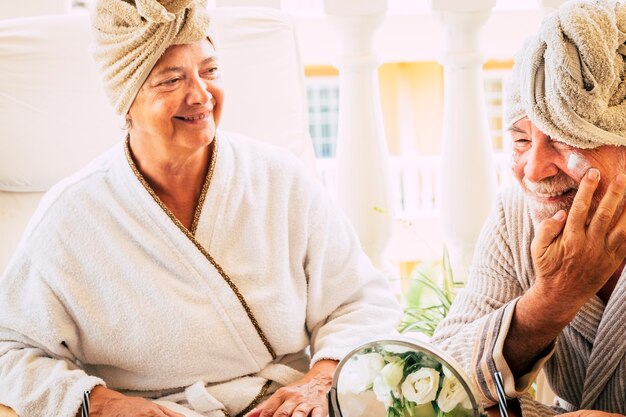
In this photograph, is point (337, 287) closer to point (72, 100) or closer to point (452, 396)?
point (452, 396)

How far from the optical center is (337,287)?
180 cm

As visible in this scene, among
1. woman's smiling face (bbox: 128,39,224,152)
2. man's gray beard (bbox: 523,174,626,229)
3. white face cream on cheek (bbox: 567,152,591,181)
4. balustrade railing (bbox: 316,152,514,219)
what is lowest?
balustrade railing (bbox: 316,152,514,219)

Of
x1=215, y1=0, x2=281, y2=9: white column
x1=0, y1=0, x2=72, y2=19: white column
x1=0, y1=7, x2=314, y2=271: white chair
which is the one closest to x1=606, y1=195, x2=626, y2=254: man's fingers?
x1=0, y1=7, x2=314, y2=271: white chair

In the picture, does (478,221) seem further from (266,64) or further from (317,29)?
(317,29)

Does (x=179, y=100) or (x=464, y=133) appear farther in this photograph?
(x=464, y=133)

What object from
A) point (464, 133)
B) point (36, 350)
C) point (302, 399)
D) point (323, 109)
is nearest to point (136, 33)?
point (36, 350)

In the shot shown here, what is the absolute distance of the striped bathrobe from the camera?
1462 millimetres

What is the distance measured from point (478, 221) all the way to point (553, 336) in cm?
84

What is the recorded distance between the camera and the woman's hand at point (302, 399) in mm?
1577

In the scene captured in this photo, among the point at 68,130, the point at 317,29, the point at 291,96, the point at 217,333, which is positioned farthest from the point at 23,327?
the point at 317,29

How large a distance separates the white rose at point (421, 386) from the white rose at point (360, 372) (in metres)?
0.04

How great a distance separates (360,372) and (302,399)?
422mm

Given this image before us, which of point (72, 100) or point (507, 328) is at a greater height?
point (72, 100)

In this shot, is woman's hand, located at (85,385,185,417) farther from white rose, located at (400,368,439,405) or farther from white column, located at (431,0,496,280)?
white column, located at (431,0,496,280)
